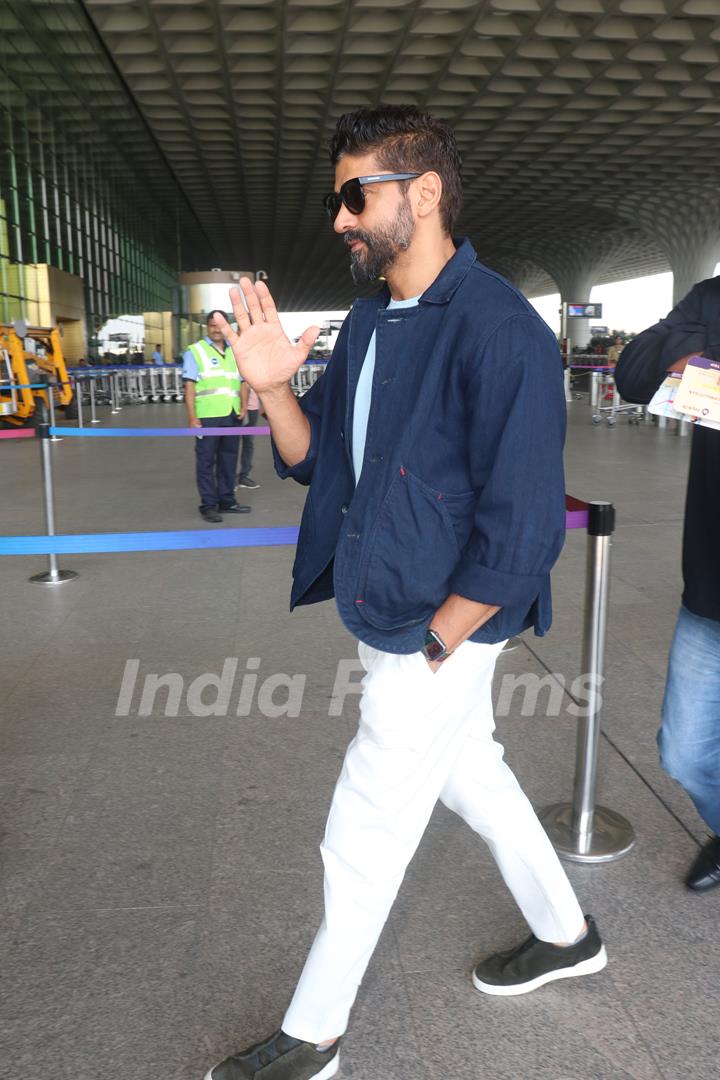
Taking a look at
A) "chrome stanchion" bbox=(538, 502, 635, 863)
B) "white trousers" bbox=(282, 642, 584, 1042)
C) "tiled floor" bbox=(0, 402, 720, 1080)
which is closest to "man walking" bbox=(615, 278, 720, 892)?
"chrome stanchion" bbox=(538, 502, 635, 863)

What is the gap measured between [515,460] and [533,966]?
4.15 feet

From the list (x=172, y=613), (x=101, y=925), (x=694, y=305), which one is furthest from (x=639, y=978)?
(x=172, y=613)

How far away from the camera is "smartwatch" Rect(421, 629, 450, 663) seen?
1656mm

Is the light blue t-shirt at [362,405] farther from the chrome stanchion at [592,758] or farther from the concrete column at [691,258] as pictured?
the concrete column at [691,258]

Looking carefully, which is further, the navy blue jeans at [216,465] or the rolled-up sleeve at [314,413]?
the navy blue jeans at [216,465]

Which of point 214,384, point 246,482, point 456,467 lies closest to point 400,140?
point 456,467

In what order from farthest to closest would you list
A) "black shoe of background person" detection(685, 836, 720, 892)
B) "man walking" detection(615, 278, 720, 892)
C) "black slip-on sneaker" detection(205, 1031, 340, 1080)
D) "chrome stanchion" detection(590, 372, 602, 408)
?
"chrome stanchion" detection(590, 372, 602, 408) → "black shoe of background person" detection(685, 836, 720, 892) → "man walking" detection(615, 278, 720, 892) → "black slip-on sneaker" detection(205, 1031, 340, 1080)

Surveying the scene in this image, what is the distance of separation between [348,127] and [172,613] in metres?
3.84

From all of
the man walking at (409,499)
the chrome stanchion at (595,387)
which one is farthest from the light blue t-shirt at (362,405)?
the chrome stanchion at (595,387)

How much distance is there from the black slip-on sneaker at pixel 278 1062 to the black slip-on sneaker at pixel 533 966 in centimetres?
48

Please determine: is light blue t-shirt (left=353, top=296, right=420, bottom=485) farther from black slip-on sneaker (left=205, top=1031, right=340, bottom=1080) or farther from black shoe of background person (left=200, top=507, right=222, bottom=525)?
black shoe of background person (left=200, top=507, right=222, bottom=525)

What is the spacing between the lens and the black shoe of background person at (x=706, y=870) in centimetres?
255

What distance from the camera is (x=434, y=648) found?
1.66 metres

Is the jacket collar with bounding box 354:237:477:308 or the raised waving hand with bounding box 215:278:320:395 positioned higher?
the jacket collar with bounding box 354:237:477:308
